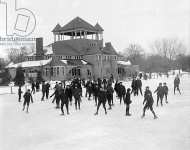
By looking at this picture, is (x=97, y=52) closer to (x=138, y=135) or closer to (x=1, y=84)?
(x=1, y=84)

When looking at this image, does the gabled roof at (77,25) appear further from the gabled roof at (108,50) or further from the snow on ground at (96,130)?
the snow on ground at (96,130)

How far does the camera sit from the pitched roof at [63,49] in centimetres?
6371

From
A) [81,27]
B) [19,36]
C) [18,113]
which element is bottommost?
[18,113]

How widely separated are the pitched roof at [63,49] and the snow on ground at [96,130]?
43772mm

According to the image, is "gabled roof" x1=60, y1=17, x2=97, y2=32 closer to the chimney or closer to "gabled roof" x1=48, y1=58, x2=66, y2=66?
the chimney

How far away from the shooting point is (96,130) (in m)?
13.7

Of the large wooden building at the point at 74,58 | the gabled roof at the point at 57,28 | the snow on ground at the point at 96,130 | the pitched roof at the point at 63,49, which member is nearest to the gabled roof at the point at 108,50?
the large wooden building at the point at 74,58

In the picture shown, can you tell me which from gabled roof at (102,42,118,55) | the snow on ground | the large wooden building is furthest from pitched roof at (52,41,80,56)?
the snow on ground

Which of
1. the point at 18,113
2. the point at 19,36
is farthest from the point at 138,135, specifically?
the point at 18,113

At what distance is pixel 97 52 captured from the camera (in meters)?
64.4

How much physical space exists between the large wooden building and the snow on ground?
127 feet

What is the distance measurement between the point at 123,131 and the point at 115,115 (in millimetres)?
3973

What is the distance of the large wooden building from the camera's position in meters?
58.8

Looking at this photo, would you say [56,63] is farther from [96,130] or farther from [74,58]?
[96,130]
